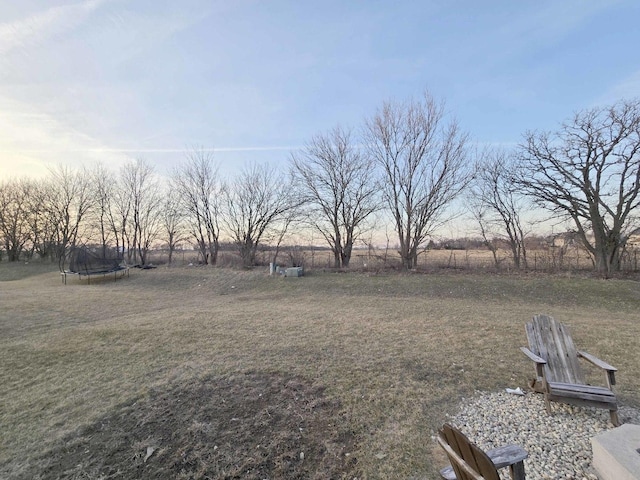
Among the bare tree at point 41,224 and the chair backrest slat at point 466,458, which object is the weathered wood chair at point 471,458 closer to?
the chair backrest slat at point 466,458

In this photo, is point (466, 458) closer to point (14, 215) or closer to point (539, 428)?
point (539, 428)

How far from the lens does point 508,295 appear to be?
988cm

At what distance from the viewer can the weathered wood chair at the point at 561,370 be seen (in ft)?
8.38

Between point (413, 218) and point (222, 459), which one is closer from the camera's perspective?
point (222, 459)

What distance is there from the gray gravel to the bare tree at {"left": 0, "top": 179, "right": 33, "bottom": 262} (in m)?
34.7

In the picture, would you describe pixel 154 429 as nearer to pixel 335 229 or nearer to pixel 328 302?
pixel 328 302

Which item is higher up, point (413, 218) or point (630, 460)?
point (413, 218)

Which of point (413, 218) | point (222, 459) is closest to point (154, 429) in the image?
point (222, 459)

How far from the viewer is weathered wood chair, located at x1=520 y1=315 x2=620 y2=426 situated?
8.38 feet

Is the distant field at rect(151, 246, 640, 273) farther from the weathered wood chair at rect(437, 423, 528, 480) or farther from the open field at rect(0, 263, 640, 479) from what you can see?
the weathered wood chair at rect(437, 423, 528, 480)

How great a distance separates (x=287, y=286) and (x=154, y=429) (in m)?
9.68

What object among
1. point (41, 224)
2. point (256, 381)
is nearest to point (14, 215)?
point (41, 224)

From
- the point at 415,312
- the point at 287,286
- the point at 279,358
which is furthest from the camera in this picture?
the point at 287,286

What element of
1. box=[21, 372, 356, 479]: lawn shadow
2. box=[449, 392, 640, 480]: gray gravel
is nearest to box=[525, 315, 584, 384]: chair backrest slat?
box=[449, 392, 640, 480]: gray gravel
